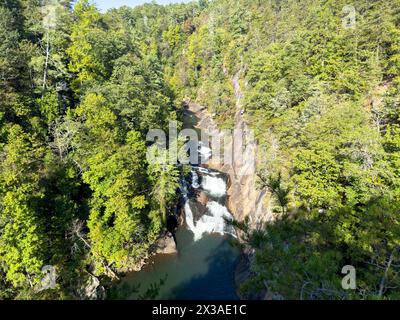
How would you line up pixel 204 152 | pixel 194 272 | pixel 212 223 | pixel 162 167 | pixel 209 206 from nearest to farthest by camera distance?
1. pixel 194 272
2. pixel 162 167
3. pixel 212 223
4. pixel 209 206
5. pixel 204 152

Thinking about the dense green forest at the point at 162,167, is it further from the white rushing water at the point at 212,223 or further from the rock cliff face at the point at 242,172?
the white rushing water at the point at 212,223

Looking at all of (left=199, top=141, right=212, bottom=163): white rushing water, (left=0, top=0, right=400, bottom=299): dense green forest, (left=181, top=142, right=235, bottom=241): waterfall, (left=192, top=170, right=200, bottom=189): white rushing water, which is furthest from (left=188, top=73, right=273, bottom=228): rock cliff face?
(left=192, top=170, right=200, bottom=189): white rushing water

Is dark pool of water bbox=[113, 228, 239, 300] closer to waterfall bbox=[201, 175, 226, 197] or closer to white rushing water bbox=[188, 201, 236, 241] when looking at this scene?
white rushing water bbox=[188, 201, 236, 241]

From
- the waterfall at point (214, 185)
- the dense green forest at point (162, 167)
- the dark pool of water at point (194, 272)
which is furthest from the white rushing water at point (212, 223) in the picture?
the dense green forest at point (162, 167)

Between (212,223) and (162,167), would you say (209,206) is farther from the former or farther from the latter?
(162,167)

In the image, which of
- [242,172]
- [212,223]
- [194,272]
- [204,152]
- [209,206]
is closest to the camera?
[194,272]

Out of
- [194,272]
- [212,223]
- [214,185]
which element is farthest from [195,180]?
[194,272]

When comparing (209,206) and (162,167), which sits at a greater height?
(162,167)
